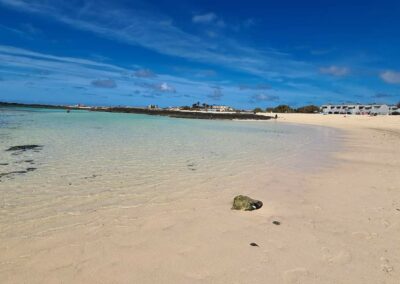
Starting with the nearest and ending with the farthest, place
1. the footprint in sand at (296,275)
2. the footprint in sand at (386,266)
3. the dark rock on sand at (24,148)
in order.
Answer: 1. the footprint in sand at (296,275)
2. the footprint in sand at (386,266)
3. the dark rock on sand at (24,148)

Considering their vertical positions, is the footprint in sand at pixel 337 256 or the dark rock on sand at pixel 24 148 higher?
the footprint in sand at pixel 337 256

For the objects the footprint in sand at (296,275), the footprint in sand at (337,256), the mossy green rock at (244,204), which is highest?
the mossy green rock at (244,204)

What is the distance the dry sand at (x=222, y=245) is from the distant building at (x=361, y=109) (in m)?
112

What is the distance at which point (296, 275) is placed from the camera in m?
3.46

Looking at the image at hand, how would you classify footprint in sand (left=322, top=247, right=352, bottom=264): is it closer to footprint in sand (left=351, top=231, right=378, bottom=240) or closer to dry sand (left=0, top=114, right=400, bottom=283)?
dry sand (left=0, top=114, right=400, bottom=283)

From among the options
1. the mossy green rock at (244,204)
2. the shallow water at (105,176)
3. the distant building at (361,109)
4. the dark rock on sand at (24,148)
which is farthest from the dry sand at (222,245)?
the distant building at (361,109)

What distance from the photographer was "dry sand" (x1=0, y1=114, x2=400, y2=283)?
344 centimetres

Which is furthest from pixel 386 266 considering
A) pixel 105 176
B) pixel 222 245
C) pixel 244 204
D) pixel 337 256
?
pixel 105 176

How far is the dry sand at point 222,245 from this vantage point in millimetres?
3436

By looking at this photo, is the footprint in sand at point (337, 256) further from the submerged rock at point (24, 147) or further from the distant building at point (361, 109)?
the distant building at point (361, 109)

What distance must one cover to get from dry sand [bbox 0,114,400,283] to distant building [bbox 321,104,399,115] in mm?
111595

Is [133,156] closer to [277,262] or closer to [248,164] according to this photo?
[248,164]

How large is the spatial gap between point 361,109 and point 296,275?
411 feet

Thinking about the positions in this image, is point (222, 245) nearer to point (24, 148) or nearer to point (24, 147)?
point (24, 148)
